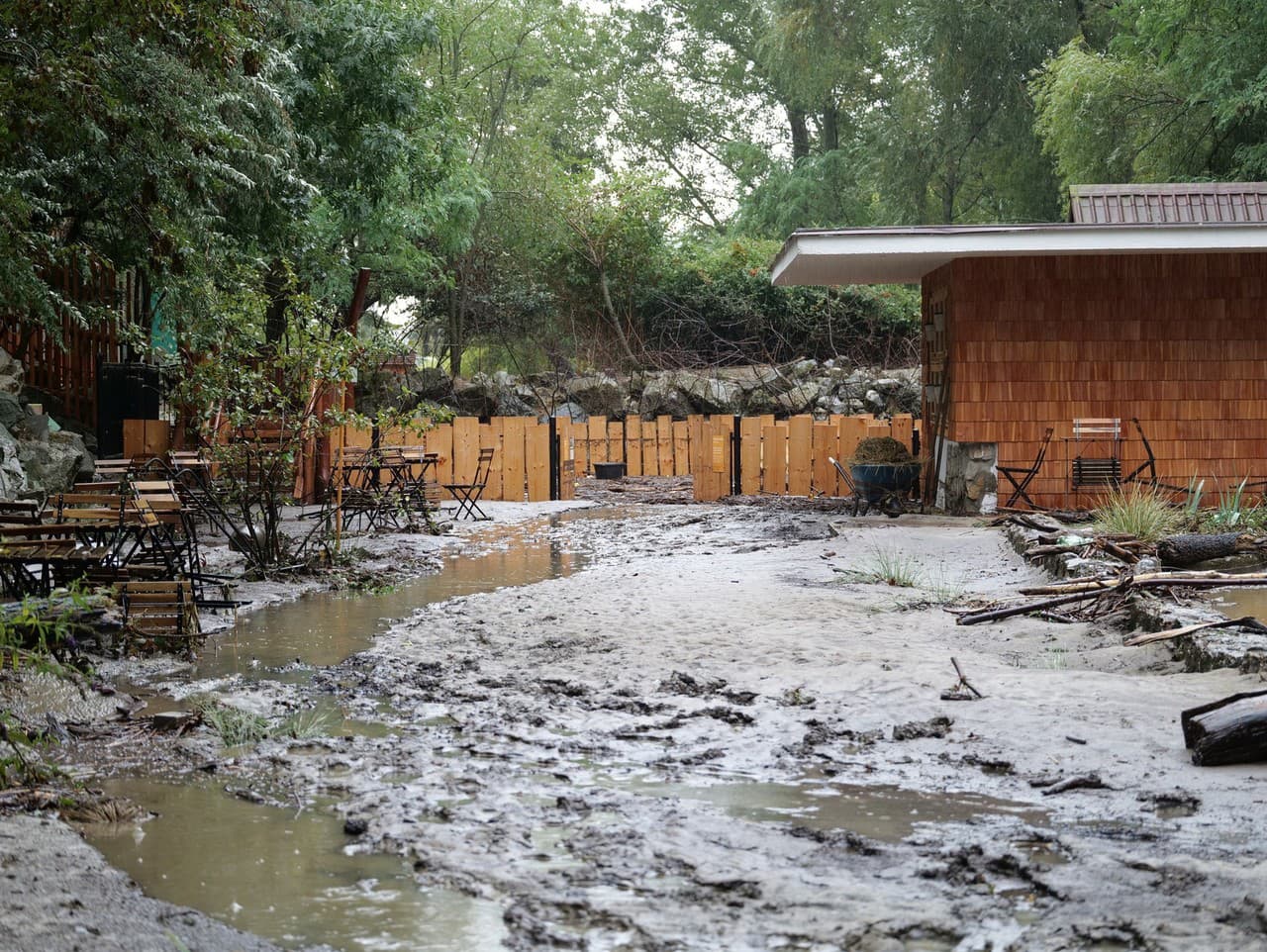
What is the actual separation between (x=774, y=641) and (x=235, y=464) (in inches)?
222

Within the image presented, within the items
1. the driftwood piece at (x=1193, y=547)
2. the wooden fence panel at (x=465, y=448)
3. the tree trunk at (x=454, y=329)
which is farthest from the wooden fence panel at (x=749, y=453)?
the driftwood piece at (x=1193, y=547)

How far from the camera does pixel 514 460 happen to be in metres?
21.7

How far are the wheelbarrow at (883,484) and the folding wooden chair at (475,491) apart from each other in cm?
535

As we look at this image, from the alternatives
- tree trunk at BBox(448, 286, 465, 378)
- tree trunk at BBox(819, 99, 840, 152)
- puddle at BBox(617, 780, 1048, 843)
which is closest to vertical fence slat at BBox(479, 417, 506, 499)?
tree trunk at BBox(448, 286, 465, 378)

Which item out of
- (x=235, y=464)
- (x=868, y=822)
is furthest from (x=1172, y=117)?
(x=868, y=822)

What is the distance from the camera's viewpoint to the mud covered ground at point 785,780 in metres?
3.96

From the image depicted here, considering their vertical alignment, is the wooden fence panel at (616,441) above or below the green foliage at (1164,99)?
below

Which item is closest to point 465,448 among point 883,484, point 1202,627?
Result: point 883,484

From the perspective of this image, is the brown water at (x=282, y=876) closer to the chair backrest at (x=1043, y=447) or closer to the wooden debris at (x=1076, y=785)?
the wooden debris at (x=1076, y=785)

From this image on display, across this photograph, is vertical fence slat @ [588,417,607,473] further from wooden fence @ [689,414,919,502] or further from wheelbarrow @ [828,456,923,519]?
wheelbarrow @ [828,456,923,519]

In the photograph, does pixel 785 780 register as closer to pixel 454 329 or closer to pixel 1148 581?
pixel 1148 581

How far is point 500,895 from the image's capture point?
4152 mm

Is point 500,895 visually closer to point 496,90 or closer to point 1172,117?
point 1172,117

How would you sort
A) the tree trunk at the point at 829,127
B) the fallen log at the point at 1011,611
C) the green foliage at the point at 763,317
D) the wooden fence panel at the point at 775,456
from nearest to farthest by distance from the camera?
the fallen log at the point at 1011,611 < the wooden fence panel at the point at 775,456 < the green foliage at the point at 763,317 < the tree trunk at the point at 829,127
